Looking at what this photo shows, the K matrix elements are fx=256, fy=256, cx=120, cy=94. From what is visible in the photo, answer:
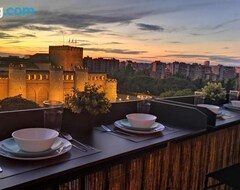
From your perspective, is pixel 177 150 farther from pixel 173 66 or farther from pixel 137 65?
pixel 173 66

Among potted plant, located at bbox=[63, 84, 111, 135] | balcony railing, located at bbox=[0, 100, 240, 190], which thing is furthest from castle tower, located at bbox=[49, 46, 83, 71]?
potted plant, located at bbox=[63, 84, 111, 135]

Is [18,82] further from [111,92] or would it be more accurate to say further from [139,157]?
[139,157]

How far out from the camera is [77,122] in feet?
4.67

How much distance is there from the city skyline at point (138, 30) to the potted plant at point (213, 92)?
1142 mm

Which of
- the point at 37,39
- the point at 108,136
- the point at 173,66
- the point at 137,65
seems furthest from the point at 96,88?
the point at 37,39

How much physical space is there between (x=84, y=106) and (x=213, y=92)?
141cm

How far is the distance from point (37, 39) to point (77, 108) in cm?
340

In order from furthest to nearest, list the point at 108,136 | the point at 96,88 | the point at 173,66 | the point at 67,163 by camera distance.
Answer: the point at 173,66 < the point at 96,88 < the point at 108,136 < the point at 67,163

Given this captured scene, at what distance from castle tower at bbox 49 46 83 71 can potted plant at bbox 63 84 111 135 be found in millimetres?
2347

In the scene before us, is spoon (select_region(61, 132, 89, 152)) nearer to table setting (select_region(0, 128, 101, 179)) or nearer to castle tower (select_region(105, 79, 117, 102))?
table setting (select_region(0, 128, 101, 179))

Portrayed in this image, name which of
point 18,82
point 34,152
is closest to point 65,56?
point 18,82

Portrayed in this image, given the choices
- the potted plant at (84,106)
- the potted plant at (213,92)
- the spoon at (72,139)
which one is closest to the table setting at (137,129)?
the potted plant at (84,106)

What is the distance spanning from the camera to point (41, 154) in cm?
97

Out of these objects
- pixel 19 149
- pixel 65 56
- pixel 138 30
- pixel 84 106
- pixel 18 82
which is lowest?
pixel 18 82
